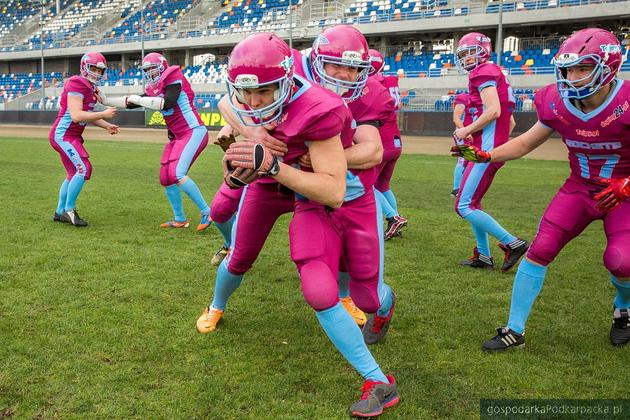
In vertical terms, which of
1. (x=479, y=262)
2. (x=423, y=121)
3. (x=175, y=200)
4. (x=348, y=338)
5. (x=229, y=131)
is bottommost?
(x=423, y=121)

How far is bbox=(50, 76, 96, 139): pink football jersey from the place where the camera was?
24.2ft

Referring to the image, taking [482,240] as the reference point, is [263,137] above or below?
above

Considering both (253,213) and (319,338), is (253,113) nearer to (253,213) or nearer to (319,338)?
(253,213)

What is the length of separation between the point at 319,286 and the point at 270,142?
761 millimetres

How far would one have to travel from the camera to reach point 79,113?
23.9 feet

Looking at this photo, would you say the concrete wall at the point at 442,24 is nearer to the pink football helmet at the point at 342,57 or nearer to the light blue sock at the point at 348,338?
the pink football helmet at the point at 342,57

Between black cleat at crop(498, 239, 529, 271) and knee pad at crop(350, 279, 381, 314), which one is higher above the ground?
knee pad at crop(350, 279, 381, 314)

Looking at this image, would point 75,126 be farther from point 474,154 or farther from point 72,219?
point 474,154

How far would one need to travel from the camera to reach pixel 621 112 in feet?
11.6

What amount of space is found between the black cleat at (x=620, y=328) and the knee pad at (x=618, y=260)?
1.46 feet

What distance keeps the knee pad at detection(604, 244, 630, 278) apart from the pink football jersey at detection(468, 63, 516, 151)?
2.49 m

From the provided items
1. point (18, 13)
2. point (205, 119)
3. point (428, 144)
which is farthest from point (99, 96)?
point (18, 13)

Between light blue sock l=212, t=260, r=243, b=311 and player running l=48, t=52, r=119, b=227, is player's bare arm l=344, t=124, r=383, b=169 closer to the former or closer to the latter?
light blue sock l=212, t=260, r=243, b=311

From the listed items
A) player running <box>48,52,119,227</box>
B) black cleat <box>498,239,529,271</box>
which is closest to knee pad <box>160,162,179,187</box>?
player running <box>48,52,119,227</box>
